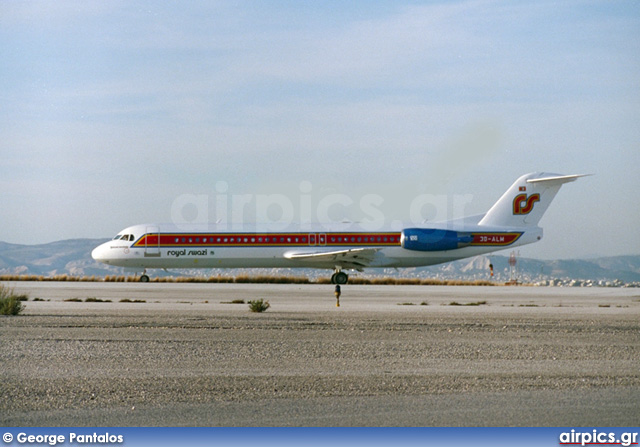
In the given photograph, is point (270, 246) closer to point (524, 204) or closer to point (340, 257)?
point (340, 257)

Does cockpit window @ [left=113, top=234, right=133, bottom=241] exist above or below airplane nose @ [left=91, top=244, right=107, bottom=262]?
above

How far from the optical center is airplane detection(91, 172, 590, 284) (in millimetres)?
38750

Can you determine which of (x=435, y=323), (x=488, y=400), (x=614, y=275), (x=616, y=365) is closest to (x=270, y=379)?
(x=488, y=400)

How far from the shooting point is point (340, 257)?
125ft

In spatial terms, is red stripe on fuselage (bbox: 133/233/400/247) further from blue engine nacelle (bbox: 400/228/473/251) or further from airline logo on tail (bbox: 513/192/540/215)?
airline logo on tail (bbox: 513/192/540/215)

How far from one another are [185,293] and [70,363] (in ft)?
57.5

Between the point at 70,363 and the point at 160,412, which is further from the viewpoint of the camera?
the point at 70,363

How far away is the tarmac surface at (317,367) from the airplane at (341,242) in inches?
681

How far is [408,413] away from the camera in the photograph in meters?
7.85

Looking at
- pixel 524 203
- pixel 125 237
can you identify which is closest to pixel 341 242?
pixel 524 203

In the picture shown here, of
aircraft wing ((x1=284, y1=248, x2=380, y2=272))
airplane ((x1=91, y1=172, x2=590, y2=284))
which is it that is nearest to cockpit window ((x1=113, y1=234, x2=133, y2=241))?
airplane ((x1=91, y1=172, x2=590, y2=284))

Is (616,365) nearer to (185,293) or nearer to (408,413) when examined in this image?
(408,413)

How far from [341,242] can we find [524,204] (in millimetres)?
9980

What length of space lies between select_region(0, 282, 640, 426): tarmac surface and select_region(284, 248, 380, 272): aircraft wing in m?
16.0
